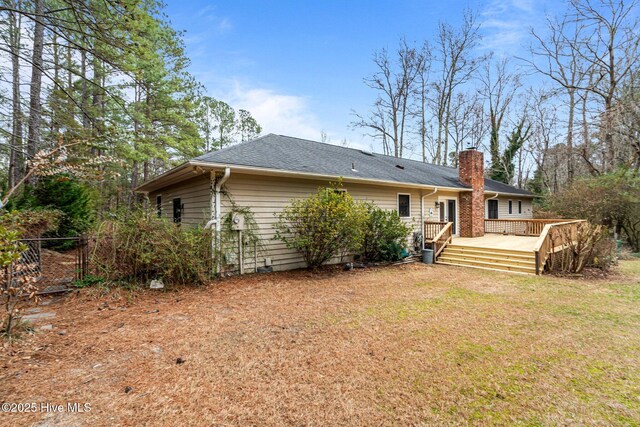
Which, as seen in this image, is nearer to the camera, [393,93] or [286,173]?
[286,173]

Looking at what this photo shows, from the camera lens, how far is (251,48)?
12203mm

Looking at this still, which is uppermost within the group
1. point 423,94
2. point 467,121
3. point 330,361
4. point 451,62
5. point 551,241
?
point 451,62

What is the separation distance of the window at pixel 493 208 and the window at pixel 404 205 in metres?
8.51

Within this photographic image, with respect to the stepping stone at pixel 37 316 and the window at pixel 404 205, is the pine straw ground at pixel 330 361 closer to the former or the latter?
the stepping stone at pixel 37 316

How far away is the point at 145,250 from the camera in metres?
5.52

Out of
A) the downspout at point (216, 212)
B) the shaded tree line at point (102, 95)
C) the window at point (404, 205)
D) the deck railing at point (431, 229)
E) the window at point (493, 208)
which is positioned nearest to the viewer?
the shaded tree line at point (102, 95)

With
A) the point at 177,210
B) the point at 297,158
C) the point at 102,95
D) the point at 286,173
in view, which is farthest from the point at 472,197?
the point at 102,95

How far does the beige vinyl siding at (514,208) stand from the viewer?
17.6 metres

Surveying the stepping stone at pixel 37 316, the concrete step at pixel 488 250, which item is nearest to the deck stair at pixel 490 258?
the concrete step at pixel 488 250

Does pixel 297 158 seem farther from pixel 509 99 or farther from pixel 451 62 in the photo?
pixel 509 99

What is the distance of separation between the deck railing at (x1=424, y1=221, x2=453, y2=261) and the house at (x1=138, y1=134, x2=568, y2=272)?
40 mm

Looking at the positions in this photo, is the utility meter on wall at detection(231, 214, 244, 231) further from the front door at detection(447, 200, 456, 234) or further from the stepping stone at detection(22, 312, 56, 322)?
the front door at detection(447, 200, 456, 234)

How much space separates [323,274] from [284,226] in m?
1.70

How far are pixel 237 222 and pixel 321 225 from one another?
83.1 inches
